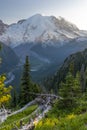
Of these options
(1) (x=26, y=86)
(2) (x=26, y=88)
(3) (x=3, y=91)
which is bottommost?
(2) (x=26, y=88)

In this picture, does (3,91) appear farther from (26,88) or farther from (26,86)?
(26,88)

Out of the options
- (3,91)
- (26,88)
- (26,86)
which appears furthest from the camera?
(26,88)

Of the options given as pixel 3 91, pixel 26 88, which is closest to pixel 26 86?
pixel 26 88

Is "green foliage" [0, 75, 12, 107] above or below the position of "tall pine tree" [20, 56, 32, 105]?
above

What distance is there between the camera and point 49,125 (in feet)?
59.5

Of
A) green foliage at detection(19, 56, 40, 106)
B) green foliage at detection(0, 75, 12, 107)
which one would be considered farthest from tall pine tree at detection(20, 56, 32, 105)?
green foliage at detection(0, 75, 12, 107)

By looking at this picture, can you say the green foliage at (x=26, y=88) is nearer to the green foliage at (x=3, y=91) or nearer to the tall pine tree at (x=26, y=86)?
the tall pine tree at (x=26, y=86)

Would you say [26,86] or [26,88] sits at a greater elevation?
[26,86]

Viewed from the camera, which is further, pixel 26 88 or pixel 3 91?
pixel 26 88

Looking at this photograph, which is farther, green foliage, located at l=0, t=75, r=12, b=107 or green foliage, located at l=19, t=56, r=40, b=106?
green foliage, located at l=19, t=56, r=40, b=106

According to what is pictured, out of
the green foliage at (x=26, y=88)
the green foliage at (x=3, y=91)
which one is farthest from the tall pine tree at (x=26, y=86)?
the green foliage at (x=3, y=91)

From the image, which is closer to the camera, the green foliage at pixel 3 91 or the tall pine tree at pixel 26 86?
the green foliage at pixel 3 91

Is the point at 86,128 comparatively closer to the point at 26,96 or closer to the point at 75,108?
the point at 75,108

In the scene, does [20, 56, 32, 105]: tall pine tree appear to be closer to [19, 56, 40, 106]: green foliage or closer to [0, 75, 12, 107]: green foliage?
[19, 56, 40, 106]: green foliage
